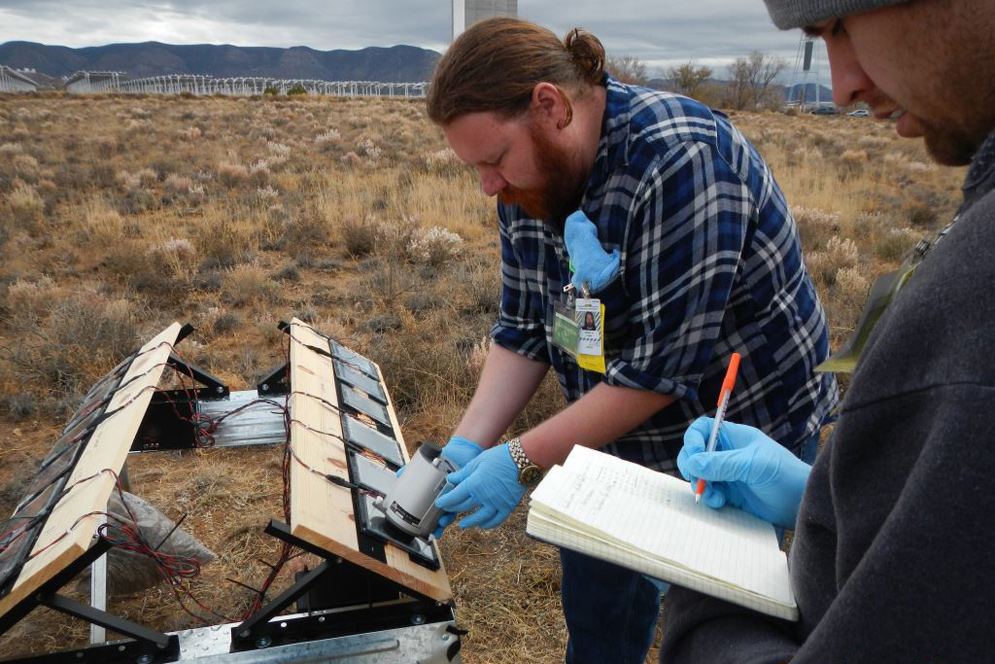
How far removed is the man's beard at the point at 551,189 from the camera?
1896mm

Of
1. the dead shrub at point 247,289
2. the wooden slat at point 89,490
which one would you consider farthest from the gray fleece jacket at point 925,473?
the dead shrub at point 247,289

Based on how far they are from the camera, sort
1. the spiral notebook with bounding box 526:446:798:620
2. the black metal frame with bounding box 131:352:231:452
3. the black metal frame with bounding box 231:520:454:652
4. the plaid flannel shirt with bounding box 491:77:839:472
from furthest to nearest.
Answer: the black metal frame with bounding box 131:352:231:452, the black metal frame with bounding box 231:520:454:652, the plaid flannel shirt with bounding box 491:77:839:472, the spiral notebook with bounding box 526:446:798:620

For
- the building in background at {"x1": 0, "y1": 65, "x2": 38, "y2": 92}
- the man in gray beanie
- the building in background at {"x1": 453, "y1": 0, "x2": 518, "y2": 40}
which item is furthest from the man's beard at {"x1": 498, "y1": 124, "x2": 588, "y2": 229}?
the building in background at {"x1": 0, "y1": 65, "x2": 38, "y2": 92}

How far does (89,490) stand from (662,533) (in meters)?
1.68

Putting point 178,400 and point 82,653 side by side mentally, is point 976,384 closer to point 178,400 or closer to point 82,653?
point 82,653

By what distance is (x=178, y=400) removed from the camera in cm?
326

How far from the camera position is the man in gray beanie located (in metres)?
0.63

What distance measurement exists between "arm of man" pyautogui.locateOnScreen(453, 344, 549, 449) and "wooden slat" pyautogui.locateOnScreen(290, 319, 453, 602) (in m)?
0.46

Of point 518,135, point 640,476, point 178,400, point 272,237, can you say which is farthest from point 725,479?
A: point 272,237

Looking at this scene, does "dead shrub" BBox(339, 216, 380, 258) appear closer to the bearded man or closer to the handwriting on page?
the bearded man

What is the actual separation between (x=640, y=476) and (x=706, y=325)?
435mm

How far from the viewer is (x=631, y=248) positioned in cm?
183

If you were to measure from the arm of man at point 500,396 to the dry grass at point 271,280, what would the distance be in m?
1.20

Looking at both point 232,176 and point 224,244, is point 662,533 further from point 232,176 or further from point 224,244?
point 232,176
